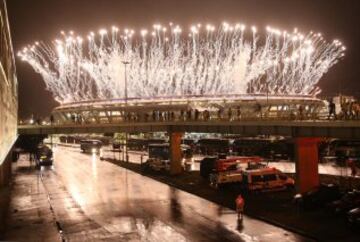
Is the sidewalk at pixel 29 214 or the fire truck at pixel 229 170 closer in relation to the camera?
the sidewalk at pixel 29 214

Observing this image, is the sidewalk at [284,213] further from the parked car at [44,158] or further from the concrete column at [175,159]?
the parked car at [44,158]

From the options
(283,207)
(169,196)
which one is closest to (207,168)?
(169,196)

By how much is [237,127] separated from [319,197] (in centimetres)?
1506

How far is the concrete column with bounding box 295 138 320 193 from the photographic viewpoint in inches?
1417

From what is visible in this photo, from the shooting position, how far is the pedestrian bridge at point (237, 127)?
1205 inches

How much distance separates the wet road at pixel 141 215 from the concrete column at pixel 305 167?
6.98 meters

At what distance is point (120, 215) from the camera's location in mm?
32188

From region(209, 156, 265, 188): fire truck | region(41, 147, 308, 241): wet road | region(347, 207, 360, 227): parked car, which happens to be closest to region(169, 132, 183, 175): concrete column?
region(41, 147, 308, 241): wet road

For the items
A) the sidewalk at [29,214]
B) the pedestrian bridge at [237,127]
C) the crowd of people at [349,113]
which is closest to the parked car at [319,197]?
the pedestrian bridge at [237,127]

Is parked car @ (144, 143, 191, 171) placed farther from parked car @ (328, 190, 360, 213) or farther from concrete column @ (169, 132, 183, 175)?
parked car @ (328, 190, 360, 213)

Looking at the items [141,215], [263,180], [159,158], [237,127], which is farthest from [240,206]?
[159,158]

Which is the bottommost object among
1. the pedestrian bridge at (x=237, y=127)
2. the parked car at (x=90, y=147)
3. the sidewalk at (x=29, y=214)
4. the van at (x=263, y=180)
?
the sidewalk at (x=29, y=214)

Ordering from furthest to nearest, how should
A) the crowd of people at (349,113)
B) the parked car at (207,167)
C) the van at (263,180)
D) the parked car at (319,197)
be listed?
the parked car at (207,167) → the van at (263,180) → the parked car at (319,197) → the crowd of people at (349,113)

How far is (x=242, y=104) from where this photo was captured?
91000 mm
